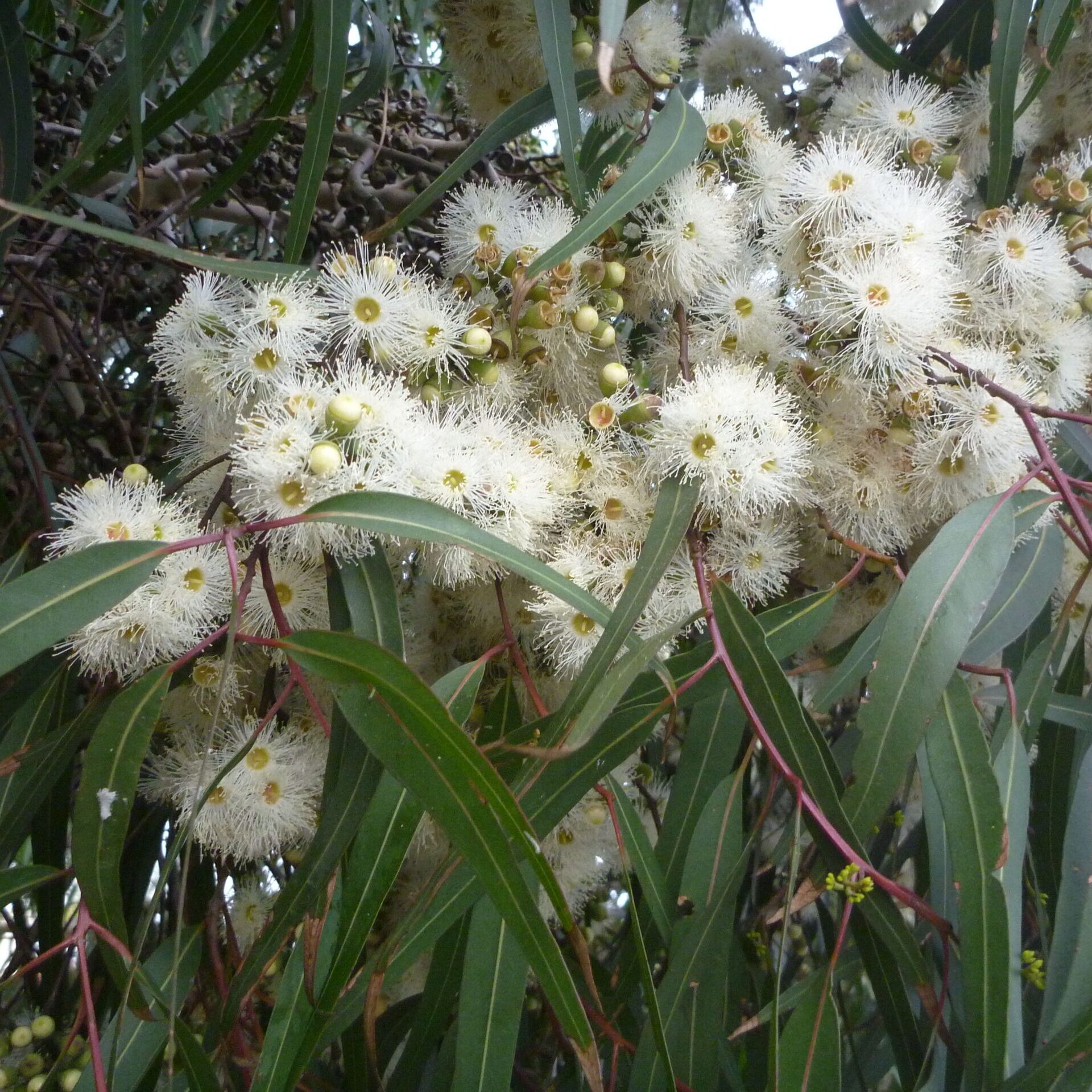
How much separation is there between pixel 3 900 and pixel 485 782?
536mm

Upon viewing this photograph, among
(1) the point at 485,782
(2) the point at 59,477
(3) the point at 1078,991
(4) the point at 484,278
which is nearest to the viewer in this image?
(1) the point at 485,782

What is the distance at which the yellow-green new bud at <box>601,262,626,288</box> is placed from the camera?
1.09 metres

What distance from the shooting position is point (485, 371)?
1.02m

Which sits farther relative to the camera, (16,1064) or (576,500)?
(16,1064)

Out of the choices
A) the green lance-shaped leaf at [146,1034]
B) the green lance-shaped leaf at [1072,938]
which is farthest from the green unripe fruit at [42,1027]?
the green lance-shaped leaf at [1072,938]

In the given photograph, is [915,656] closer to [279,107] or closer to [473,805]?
[473,805]

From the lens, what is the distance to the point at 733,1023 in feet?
3.65

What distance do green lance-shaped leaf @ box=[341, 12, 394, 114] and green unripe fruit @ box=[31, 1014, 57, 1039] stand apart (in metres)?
1.23

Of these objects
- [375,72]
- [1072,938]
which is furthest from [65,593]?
[375,72]

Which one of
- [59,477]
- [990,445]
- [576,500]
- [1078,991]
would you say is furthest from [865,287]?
[59,477]

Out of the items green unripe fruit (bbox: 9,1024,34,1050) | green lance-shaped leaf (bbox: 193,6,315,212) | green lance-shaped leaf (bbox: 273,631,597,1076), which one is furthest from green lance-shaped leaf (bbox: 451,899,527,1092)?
green lance-shaped leaf (bbox: 193,6,315,212)

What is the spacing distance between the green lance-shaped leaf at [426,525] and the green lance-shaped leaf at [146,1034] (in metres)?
0.42

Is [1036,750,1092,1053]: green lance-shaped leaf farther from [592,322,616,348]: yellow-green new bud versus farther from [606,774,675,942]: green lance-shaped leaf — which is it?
[592,322,616,348]: yellow-green new bud

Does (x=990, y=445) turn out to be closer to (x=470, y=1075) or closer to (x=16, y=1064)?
(x=470, y=1075)
